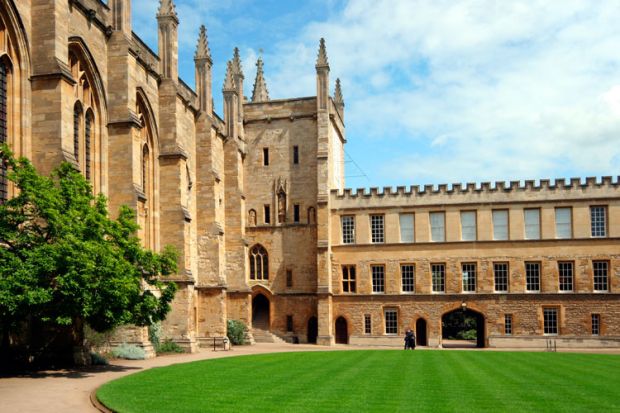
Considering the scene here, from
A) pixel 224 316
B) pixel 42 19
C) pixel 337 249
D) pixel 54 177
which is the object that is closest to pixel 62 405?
pixel 54 177

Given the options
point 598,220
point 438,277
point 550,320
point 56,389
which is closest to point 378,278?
point 438,277

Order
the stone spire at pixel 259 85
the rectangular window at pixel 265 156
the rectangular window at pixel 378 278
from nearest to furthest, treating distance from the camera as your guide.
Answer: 1. the rectangular window at pixel 378 278
2. the rectangular window at pixel 265 156
3. the stone spire at pixel 259 85

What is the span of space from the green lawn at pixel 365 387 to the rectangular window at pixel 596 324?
18127 mm

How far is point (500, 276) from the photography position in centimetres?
4484

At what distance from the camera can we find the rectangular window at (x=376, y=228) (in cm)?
4669

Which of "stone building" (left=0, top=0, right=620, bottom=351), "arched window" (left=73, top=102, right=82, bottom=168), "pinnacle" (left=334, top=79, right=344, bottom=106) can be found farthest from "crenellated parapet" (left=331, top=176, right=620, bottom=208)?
"arched window" (left=73, top=102, right=82, bottom=168)

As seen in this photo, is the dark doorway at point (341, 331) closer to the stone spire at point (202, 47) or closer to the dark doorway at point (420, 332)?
the dark doorway at point (420, 332)

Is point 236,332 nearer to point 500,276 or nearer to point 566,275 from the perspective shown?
point 500,276

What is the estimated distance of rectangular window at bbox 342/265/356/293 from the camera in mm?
46594

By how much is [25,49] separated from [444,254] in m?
29.7

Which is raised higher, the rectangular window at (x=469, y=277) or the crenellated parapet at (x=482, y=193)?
the crenellated parapet at (x=482, y=193)

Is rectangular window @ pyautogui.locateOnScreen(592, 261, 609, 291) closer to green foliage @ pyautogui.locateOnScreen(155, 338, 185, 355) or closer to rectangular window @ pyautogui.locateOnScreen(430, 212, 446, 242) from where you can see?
rectangular window @ pyautogui.locateOnScreen(430, 212, 446, 242)

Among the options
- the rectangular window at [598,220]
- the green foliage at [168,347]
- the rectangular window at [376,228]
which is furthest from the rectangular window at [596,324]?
the green foliage at [168,347]

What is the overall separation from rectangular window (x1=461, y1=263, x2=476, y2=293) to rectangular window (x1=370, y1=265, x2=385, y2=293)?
5095mm
